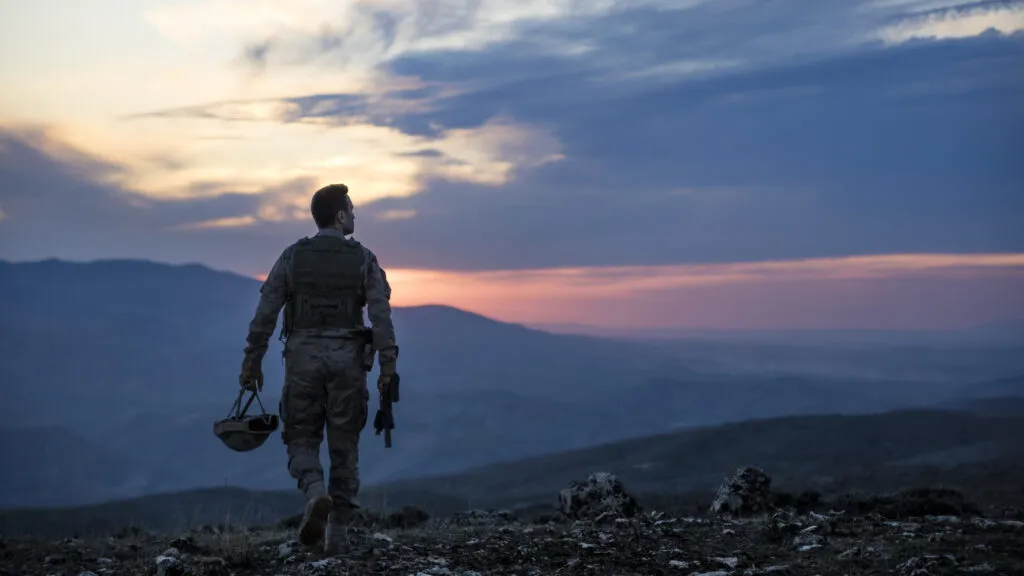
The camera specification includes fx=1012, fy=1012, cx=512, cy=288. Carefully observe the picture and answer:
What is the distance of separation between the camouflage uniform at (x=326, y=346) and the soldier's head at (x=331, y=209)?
0.61ft

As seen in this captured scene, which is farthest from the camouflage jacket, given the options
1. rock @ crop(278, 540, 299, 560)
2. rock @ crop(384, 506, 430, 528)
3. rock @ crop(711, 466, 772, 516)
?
rock @ crop(711, 466, 772, 516)

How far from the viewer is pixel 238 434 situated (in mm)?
9211

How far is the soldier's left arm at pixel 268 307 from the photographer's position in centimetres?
936

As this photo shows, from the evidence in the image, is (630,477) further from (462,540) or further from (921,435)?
(462,540)

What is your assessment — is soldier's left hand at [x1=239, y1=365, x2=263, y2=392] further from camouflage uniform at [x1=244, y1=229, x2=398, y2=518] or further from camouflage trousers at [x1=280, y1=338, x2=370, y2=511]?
camouflage trousers at [x1=280, y1=338, x2=370, y2=511]

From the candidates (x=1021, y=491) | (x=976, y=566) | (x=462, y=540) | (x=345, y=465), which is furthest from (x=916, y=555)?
(x=1021, y=491)

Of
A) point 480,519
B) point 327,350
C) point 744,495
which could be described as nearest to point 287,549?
point 327,350

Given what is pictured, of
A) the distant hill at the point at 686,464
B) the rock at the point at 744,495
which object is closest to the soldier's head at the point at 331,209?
the rock at the point at 744,495

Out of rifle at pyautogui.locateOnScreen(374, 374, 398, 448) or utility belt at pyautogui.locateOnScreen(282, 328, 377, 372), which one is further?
utility belt at pyautogui.locateOnScreen(282, 328, 377, 372)

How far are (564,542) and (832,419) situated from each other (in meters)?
67.6

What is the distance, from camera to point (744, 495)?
14.4m

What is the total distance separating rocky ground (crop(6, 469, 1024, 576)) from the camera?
330 inches

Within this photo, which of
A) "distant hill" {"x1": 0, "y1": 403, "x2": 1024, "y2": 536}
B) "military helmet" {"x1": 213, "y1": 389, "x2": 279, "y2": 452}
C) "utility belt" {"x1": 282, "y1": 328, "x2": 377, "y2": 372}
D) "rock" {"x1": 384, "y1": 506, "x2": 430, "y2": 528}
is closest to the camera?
"military helmet" {"x1": 213, "y1": 389, "x2": 279, "y2": 452}

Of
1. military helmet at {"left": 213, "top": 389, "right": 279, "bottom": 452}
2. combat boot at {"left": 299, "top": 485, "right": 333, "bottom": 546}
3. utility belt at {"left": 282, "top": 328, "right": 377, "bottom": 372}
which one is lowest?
combat boot at {"left": 299, "top": 485, "right": 333, "bottom": 546}
